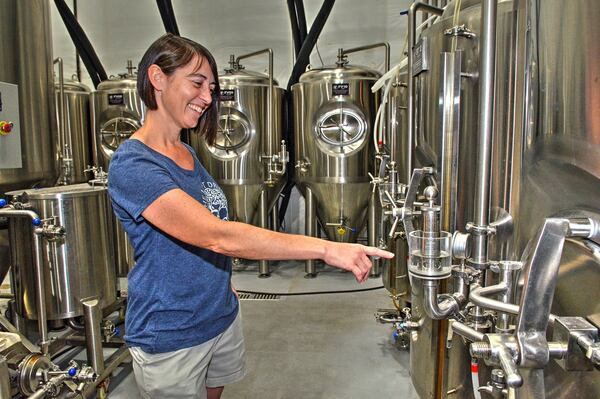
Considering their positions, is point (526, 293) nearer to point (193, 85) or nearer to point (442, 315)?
point (442, 315)

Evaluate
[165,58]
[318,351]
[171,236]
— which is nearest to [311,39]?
[318,351]

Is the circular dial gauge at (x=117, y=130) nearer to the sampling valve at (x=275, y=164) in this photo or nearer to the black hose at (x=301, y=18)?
the sampling valve at (x=275, y=164)

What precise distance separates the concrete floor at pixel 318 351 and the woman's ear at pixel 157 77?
1314 mm

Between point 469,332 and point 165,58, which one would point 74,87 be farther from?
point 469,332

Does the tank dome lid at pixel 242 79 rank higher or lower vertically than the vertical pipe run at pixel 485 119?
higher

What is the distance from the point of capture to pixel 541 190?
0.69 meters

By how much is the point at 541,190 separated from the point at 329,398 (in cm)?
138

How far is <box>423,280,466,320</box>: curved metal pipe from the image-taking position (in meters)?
0.81

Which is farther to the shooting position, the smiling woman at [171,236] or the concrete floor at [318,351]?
the concrete floor at [318,351]

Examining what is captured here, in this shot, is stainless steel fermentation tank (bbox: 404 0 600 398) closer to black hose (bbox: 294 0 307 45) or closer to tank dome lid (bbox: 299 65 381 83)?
tank dome lid (bbox: 299 65 381 83)

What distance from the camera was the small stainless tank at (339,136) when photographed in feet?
10.1

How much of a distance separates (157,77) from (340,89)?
7.22 ft

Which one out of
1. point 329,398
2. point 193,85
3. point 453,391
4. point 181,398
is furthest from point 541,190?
point 329,398

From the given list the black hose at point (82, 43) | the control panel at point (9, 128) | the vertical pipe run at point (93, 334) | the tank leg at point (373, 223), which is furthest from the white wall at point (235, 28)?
the vertical pipe run at point (93, 334)
